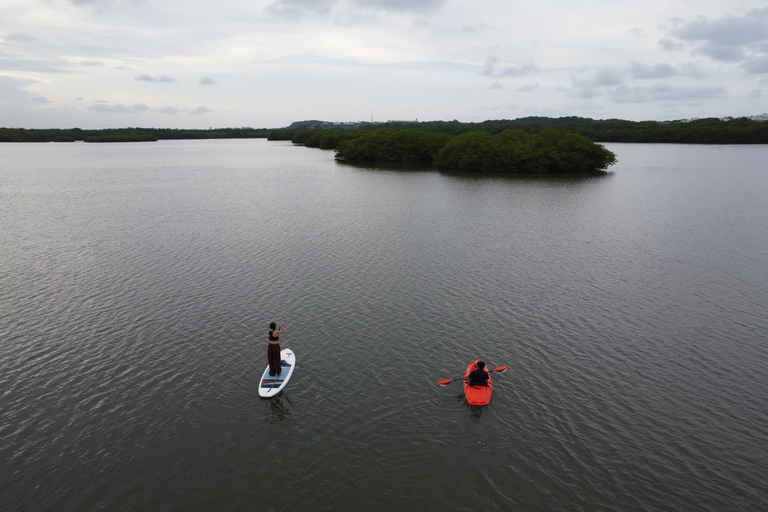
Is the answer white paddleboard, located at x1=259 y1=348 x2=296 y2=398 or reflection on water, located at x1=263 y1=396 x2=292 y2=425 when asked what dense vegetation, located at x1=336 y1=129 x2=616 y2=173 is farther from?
reflection on water, located at x1=263 y1=396 x2=292 y2=425

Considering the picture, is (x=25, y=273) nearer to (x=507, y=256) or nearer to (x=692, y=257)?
(x=507, y=256)

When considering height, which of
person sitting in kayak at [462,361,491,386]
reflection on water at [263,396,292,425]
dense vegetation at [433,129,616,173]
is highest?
dense vegetation at [433,129,616,173]

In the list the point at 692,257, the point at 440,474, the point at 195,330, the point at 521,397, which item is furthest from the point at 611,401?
the point at 692,257

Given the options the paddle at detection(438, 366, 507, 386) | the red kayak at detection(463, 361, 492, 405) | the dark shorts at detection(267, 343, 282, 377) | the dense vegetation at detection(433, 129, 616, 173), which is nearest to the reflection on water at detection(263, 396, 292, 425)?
the dark shorts at detection(267, 343, 282, 377)

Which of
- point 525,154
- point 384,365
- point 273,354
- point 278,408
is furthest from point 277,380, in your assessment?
point 525,154

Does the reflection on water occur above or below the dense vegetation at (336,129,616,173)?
below

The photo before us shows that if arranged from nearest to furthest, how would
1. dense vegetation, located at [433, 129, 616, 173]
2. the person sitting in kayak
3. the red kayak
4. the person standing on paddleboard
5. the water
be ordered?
the water < the red kayak < the person sitting in kayak < the person standing on paddleboard < dense vegetation, located at [433, 129, 616, 173]

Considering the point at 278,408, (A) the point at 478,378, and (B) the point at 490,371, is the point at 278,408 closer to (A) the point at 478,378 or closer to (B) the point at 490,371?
(A) the point at 478,378
